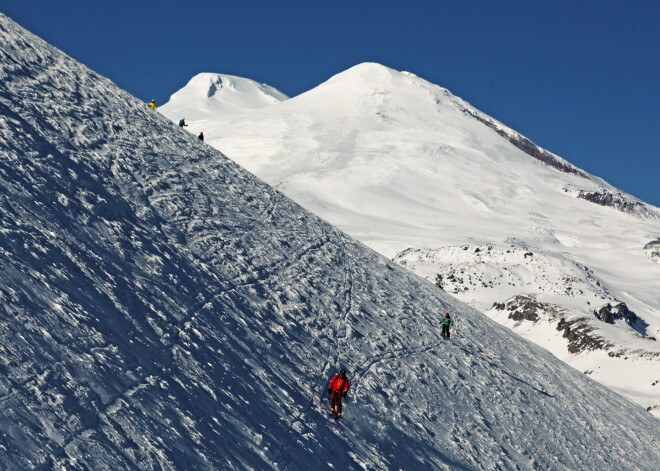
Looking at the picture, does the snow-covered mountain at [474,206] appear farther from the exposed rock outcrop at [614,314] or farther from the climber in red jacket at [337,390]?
the climber in red jacket at [337,390]

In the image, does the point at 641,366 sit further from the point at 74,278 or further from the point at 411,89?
the point at 411,89

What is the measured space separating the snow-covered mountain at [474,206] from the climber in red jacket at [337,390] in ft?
104

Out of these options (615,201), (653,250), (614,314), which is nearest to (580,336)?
(614,314)

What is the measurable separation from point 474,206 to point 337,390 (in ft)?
346

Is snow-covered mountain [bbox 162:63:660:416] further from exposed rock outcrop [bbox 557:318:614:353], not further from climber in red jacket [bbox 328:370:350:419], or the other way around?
climber in red jacket [bbox 328:370:350:419]

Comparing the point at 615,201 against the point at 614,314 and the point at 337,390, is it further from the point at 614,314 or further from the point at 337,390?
the point at 337,390

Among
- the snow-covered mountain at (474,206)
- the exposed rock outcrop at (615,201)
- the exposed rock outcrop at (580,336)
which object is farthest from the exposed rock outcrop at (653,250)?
the exposed rock outcrop at (580,336)

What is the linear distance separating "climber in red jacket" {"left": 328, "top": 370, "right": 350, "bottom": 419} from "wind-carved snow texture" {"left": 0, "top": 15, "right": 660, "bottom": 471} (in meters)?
0.34

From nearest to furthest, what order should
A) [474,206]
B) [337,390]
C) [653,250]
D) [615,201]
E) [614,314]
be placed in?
[337,390], [614,314], [653,250], [474,206], [615,201]

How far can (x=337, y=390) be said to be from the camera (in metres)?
17.1

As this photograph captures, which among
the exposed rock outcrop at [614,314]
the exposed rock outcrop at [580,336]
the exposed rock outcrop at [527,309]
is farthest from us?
the exposed rock outcrop at [614,314]

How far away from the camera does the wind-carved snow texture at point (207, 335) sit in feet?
44.5

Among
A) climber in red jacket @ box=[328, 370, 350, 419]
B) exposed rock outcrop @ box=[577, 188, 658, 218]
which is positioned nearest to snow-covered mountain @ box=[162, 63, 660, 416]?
exposed rock outcrop @ box=[577, 188, 658, 218]

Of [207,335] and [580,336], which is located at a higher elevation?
[580,336]
